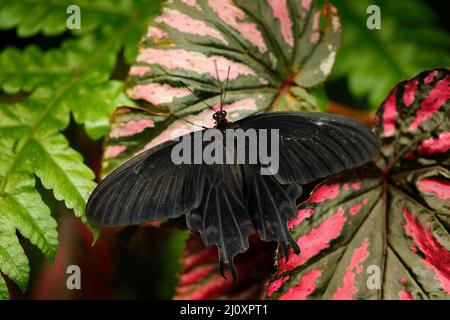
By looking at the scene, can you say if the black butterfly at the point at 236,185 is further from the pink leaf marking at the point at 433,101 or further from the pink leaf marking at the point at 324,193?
the pink leaf marking at the point at 433,101

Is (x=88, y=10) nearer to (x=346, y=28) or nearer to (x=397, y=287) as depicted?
(x=346, y=28)

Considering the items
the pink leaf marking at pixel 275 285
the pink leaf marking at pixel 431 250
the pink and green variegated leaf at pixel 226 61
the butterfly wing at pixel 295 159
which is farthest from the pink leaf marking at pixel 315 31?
the pink leaf marking at pixel 275 285

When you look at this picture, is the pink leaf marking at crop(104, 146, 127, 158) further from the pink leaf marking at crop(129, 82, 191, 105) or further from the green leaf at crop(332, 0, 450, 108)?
the green leaf at crop(332, 0, 450, 108)

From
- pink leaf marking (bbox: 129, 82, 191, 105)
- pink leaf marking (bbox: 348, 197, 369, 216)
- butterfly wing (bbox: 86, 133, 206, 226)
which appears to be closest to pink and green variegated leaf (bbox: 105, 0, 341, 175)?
pink leaf marking (bbox: 129, 82, 191, 105)

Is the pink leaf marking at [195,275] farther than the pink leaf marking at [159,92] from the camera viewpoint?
Yes

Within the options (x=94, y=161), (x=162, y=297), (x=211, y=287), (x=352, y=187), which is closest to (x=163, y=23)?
(x=352, y=187)

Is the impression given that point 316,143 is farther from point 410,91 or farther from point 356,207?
point 410,91
